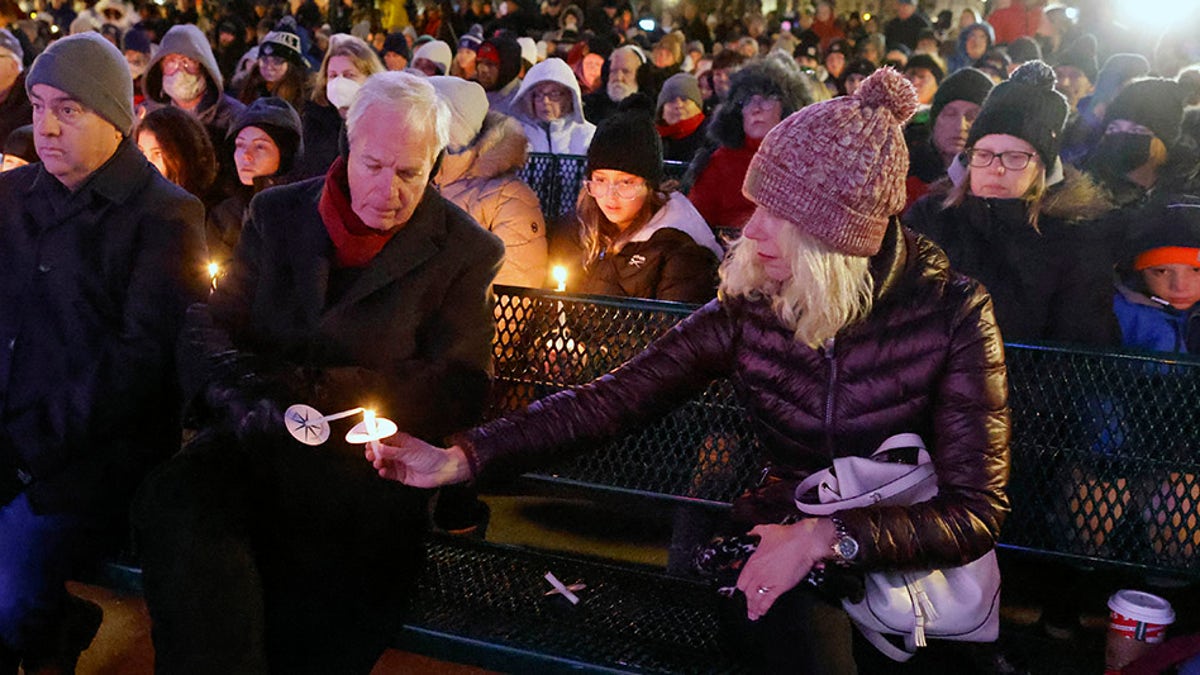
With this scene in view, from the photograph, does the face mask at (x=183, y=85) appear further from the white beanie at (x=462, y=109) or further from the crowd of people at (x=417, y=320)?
the white beanie at (x=462, y=109)

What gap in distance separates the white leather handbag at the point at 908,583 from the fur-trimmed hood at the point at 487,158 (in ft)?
10.4

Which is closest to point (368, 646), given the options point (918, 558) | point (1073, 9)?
point (918, 558)

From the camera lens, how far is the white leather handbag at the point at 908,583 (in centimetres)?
253

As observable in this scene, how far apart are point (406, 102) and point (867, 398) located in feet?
5.16

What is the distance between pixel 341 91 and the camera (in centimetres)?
649

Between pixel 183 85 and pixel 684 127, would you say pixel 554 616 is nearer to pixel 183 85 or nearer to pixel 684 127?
pixel 183 85

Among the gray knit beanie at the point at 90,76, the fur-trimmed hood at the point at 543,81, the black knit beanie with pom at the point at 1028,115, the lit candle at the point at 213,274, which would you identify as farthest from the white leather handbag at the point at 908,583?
the fur-trimmed hood at the point at 543,81

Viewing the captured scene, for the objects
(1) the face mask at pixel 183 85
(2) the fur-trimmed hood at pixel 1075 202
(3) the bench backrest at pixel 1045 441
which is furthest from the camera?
(1) the face mask at pixel 183 85

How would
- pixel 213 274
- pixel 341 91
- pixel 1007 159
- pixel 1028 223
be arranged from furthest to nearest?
pixel 341 91
pixel 1007 159
pixel 1028 223
pixel 213 274

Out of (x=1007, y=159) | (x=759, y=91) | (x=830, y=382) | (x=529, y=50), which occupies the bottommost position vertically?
(x=830, y=382)

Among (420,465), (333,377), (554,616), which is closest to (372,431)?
A: (420,465)

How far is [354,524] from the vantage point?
312cm

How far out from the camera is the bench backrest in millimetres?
3053

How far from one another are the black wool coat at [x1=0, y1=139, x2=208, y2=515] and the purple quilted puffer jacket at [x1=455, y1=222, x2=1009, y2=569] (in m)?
1.20
